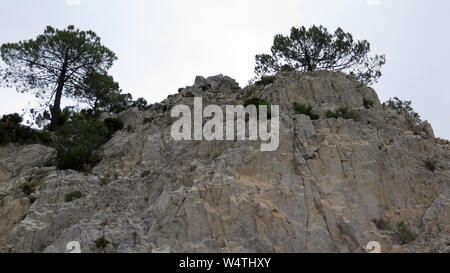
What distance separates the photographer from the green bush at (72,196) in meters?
25.5

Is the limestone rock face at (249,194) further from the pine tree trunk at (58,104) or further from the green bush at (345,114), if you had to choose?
the pine tree trunk at (58,104)

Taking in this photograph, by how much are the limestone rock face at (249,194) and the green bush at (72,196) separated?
33 centimetres

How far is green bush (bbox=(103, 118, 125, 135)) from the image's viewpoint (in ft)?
113

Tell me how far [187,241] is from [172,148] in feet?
29.4

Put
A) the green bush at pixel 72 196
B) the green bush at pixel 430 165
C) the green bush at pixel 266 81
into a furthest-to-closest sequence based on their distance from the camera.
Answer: the green bush at pixel 266 81, the green bush at pixel 430 165, the green bush at pixel 72 196

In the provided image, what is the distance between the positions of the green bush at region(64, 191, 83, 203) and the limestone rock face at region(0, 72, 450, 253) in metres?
0.33

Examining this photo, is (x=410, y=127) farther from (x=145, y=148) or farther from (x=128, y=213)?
(x=128, y=213)

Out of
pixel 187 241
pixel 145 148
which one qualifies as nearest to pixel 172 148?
pixel 145 148

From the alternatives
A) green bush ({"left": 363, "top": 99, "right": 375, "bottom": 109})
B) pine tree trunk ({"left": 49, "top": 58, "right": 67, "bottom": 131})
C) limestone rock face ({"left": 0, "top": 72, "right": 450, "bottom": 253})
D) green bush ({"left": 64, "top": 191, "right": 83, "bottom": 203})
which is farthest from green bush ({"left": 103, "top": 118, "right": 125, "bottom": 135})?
green bush ({"left": 363, "top": 99, "right": 375, "bottom": 109})

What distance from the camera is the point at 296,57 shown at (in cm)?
4059

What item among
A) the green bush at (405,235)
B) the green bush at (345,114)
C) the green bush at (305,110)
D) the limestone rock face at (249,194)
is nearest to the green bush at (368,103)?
the limestone rock face at (249,194)

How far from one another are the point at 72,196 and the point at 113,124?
9.54m

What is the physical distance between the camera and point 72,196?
84.2ft
